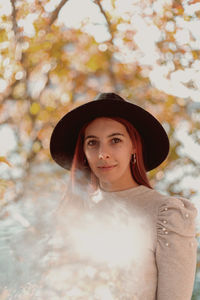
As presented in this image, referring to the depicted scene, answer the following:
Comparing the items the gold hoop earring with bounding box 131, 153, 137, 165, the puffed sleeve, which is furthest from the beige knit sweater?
the gold hoop earring with bounding box 131, 153, 137, 165

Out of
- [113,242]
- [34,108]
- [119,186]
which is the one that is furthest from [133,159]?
[34,108]

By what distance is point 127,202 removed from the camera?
164 centimetres

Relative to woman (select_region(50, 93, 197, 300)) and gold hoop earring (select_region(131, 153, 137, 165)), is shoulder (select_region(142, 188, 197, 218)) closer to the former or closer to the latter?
woman (select_region(50, 93, 197, 300))

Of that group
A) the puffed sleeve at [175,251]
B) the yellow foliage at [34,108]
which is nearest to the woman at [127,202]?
the puffed sleeve at [175,251]

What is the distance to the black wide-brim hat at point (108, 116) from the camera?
169 cm

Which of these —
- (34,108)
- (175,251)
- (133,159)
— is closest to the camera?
(175,251)

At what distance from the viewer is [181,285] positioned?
1.40 metres

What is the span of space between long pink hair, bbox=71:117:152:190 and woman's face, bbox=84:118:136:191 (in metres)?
0.02

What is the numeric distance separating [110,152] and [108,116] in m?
0.15

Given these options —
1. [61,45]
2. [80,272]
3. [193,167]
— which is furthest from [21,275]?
[61,45]

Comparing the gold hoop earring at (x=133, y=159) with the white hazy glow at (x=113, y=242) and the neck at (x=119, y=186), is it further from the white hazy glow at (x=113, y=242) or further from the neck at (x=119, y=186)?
the white hazy glow at (x=113, y=242)

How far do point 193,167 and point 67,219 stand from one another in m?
1.30

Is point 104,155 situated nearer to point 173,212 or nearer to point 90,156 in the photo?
point 90,156

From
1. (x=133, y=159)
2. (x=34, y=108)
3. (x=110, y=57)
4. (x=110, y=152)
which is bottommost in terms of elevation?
(x=34, y=108)
